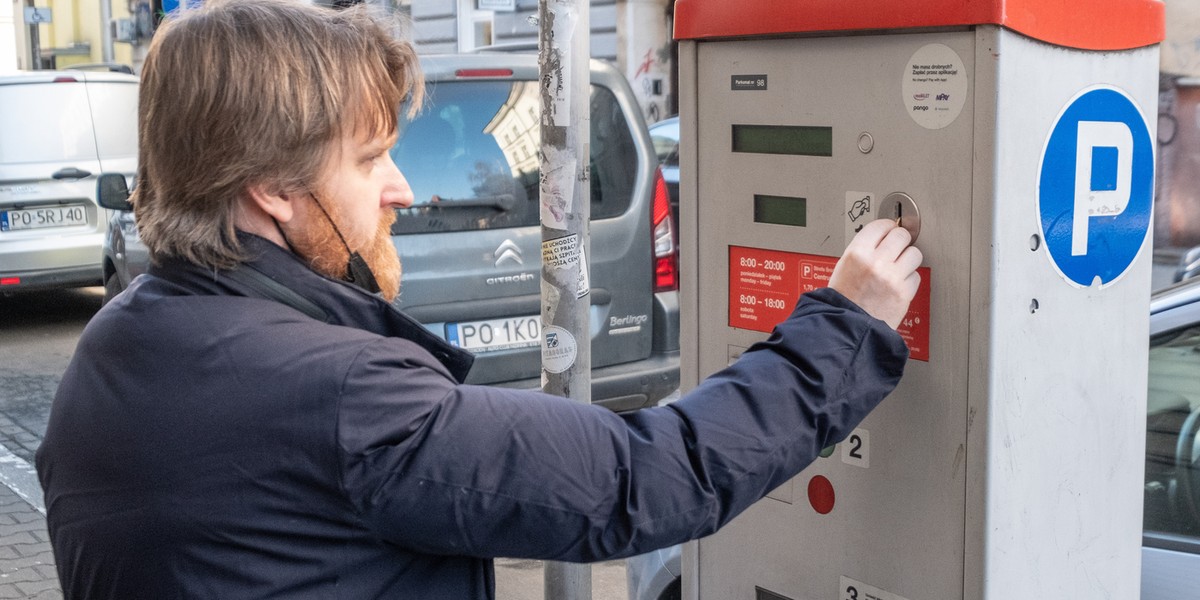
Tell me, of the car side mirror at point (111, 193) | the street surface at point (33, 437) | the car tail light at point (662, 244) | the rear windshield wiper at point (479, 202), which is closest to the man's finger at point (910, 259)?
the street surface at point (33, 437)

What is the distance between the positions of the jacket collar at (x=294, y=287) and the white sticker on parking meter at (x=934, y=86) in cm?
72

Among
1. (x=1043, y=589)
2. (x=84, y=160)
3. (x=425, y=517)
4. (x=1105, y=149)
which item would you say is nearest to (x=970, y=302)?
(x=1105, y=149)

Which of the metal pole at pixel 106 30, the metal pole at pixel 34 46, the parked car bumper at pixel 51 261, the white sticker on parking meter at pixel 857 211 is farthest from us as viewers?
the metal pole at pixel 106 30

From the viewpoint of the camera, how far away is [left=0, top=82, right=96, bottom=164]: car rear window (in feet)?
30.2

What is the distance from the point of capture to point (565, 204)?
3.26m

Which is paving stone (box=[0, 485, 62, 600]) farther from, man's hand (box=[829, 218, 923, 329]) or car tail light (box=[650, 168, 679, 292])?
man's hand (box=[829, 218, 923, 329])

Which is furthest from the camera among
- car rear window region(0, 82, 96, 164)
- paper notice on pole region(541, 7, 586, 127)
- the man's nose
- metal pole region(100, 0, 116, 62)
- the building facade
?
metal pole region(100, 0, 116, 62)

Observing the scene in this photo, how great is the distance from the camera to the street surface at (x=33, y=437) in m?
4.65

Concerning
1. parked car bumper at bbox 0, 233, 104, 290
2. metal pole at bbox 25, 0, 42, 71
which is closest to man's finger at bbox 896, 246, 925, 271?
parked car bumper at bbox 0, 233, 104, 290

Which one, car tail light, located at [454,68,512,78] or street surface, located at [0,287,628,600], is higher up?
car tail light, located at [454,68,512,78]

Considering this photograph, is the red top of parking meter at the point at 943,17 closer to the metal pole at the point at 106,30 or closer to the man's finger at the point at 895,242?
the man's finger at the point at 895,242

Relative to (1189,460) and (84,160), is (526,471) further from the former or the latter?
(84,160)

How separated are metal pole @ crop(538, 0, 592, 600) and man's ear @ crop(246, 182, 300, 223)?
175 centimetres

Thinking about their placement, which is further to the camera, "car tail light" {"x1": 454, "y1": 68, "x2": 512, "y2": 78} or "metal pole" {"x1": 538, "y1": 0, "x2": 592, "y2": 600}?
"car tail light" {"x1": 454, "y1": 68, "x2": 512, "y2": 78}
